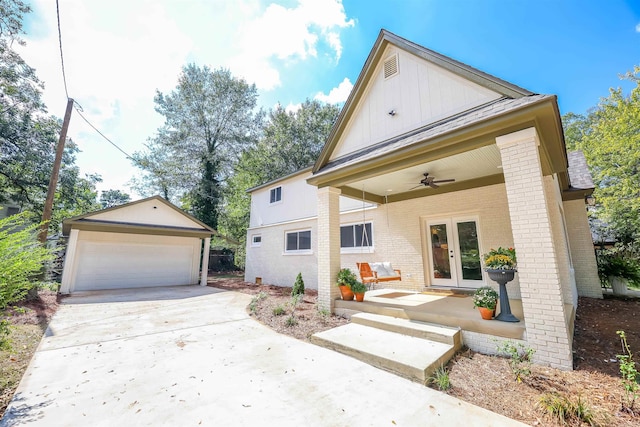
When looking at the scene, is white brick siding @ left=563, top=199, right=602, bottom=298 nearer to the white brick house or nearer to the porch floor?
the white brick house

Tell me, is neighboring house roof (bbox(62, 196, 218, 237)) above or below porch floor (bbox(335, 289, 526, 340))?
above

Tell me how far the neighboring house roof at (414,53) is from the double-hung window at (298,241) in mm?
4450

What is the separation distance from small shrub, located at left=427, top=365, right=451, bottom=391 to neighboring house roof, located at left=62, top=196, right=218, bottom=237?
12241 millimetres

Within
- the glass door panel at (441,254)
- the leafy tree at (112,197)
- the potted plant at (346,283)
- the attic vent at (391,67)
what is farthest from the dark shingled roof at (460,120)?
the leafy tree at (112,197)

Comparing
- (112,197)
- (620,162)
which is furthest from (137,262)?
(112,197)

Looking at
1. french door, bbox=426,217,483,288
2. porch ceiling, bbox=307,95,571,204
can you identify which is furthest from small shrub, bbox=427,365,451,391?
french door, bbox=426,217,483,288

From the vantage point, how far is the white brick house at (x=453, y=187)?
352 centimetres

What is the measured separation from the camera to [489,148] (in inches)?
195

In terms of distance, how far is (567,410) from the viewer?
2.32m

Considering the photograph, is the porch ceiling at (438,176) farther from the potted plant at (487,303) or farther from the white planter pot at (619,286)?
the white planter pot at (619,286)

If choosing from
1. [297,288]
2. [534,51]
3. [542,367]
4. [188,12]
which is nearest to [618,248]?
[534,51]

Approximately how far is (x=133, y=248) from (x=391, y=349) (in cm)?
1275

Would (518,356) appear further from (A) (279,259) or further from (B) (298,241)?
(A) (279,259)

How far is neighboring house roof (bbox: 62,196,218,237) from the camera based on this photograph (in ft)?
32.9
